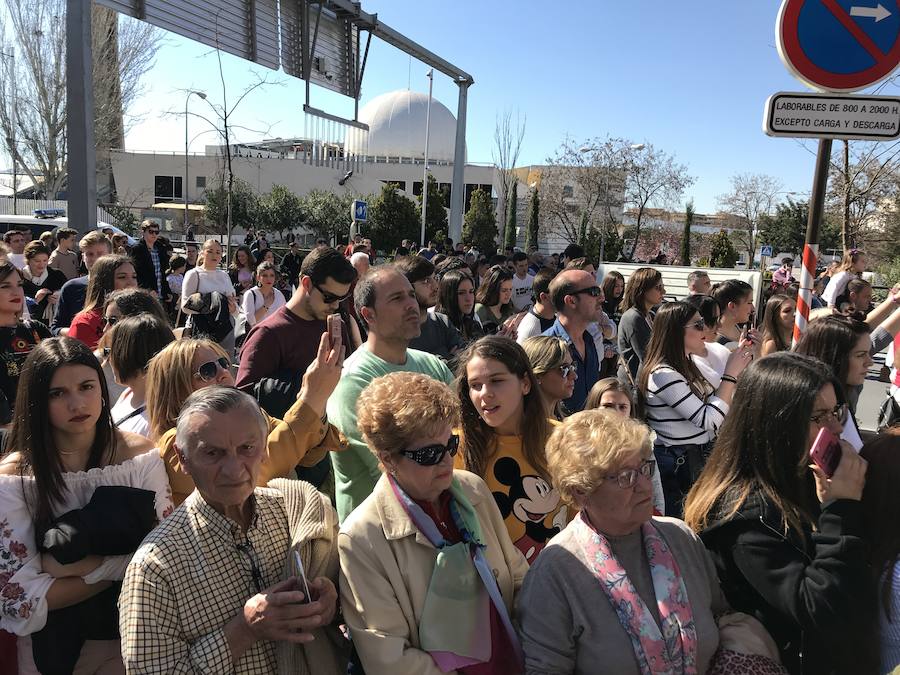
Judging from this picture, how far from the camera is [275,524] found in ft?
6.80

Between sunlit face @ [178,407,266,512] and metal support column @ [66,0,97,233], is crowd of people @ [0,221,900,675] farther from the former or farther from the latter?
metal support column @ [66,0,97,233]

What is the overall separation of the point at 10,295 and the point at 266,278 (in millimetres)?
3702

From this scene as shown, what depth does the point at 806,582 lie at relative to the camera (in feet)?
6.17

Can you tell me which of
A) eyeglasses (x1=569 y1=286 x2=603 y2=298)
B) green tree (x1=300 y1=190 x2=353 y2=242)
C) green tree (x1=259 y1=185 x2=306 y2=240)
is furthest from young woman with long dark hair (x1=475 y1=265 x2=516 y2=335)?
green tree (x1=259 y1=185 x2=306 y2=240)

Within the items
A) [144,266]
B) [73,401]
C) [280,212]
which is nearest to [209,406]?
[73,401]

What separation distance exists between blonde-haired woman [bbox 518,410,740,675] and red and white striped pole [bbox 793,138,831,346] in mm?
2781

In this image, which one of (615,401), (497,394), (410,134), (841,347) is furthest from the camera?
(410,134)

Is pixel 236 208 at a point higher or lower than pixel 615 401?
higher

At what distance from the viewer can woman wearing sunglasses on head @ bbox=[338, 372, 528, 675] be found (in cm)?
192

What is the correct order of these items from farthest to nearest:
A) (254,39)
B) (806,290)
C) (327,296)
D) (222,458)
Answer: (254,39) < (806,290) < (327,296) < (222,458)

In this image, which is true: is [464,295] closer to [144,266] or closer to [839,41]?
[839,41]

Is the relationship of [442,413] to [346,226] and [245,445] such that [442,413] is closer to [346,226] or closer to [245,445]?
[245,445]

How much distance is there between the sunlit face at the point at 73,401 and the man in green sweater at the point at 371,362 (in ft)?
3.17

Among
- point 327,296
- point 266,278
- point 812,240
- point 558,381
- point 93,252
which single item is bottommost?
point 558,381
